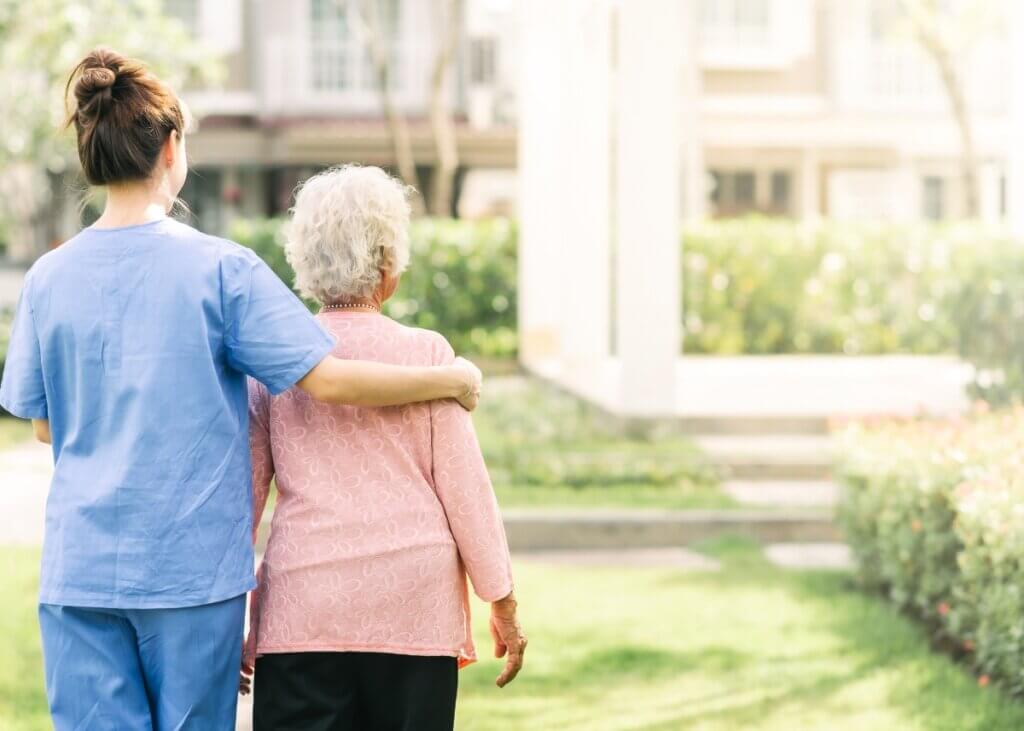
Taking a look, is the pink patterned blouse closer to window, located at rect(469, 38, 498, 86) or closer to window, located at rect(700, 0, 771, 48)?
window, located at rect(469, 38, 498, 86)

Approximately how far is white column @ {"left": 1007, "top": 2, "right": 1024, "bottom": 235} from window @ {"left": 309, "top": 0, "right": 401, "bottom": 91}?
19561 mm

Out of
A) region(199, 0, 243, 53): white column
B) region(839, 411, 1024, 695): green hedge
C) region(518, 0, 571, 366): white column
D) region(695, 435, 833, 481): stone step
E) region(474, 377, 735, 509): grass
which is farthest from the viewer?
region(199, 0, 243, 53): white column

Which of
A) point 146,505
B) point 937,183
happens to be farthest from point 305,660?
point 937,183

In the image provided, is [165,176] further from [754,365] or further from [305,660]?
[754,365]

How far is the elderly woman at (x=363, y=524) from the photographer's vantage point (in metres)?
3.09

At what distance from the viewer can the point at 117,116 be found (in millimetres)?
2932

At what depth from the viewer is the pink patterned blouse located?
3092 millimetres

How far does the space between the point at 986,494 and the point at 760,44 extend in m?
27.4

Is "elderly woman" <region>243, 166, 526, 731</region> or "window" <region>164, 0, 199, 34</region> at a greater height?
"window" <region>164, 0, 199, 34</region>

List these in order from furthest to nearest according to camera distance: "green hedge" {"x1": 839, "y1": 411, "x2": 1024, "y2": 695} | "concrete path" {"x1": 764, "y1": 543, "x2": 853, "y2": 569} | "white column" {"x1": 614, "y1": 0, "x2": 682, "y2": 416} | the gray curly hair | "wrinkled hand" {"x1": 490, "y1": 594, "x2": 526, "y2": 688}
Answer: "white column" {"x1": 614, "y1": 0, "x2": 682, "y2": 416} → "concrete path" {"x1": 764, "y1": 543, "x2": 853, "y2": 569} → "green hedge" {"x1": 839, "y1": 411, "x2": 1024, "y2": 695} → "wrinkled hand" {"x1": 490, "y1": 594, "x2": 526, "y2": 688} → the gray curly hair

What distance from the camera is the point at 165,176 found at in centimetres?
304

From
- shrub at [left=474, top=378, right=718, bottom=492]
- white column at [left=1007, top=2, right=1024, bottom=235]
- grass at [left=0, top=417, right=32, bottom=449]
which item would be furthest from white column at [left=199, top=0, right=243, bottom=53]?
white column at [left=1007, top=2, right=1024, bottom=235]

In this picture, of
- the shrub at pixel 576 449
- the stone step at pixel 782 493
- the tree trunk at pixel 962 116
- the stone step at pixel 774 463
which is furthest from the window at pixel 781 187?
the stone step at pixel 782 493

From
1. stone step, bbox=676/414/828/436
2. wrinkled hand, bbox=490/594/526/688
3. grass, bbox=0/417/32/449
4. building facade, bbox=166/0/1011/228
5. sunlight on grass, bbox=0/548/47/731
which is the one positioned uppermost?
building facade, bbox=166/0/1011/228
